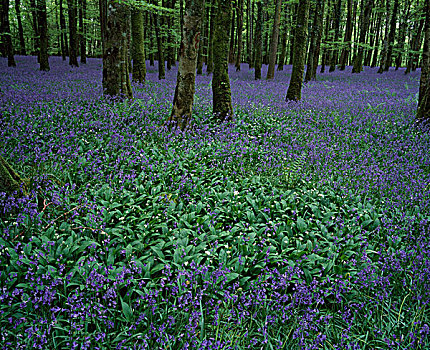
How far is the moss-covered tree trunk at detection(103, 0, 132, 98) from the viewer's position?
9.52 m

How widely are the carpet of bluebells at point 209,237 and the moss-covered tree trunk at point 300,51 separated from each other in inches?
→ 169

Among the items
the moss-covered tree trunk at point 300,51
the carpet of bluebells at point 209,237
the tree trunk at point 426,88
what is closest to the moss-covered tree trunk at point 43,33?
the carpet of bluebells at point 209,237

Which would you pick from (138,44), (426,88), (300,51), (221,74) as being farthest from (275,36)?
(221,74)

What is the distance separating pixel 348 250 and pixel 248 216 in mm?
1552

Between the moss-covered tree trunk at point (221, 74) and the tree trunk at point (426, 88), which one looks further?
the tree trunk at point (426, 88)

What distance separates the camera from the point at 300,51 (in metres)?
12.0

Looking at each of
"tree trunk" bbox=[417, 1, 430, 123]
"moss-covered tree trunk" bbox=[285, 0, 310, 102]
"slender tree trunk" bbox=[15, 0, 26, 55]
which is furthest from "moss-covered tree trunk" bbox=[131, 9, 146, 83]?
"slender tree trunk" bbox=[15, 0, 26, 55]

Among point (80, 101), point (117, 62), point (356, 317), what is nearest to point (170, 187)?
point (356, 317)

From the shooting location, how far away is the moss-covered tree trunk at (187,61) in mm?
7277

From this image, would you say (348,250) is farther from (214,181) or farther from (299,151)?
(299,151)

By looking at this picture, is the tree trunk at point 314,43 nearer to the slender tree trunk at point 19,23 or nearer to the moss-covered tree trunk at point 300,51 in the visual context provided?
the moss-covered tree trunk at point 300,51

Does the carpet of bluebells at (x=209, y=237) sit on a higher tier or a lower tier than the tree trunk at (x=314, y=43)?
lower

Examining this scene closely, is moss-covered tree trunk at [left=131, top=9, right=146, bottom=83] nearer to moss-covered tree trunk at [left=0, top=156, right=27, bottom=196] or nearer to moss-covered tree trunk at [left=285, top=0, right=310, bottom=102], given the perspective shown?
moss-covered tree trunk at [left=285, top=0, right=310, bottom=102]

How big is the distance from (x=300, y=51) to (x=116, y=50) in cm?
747
